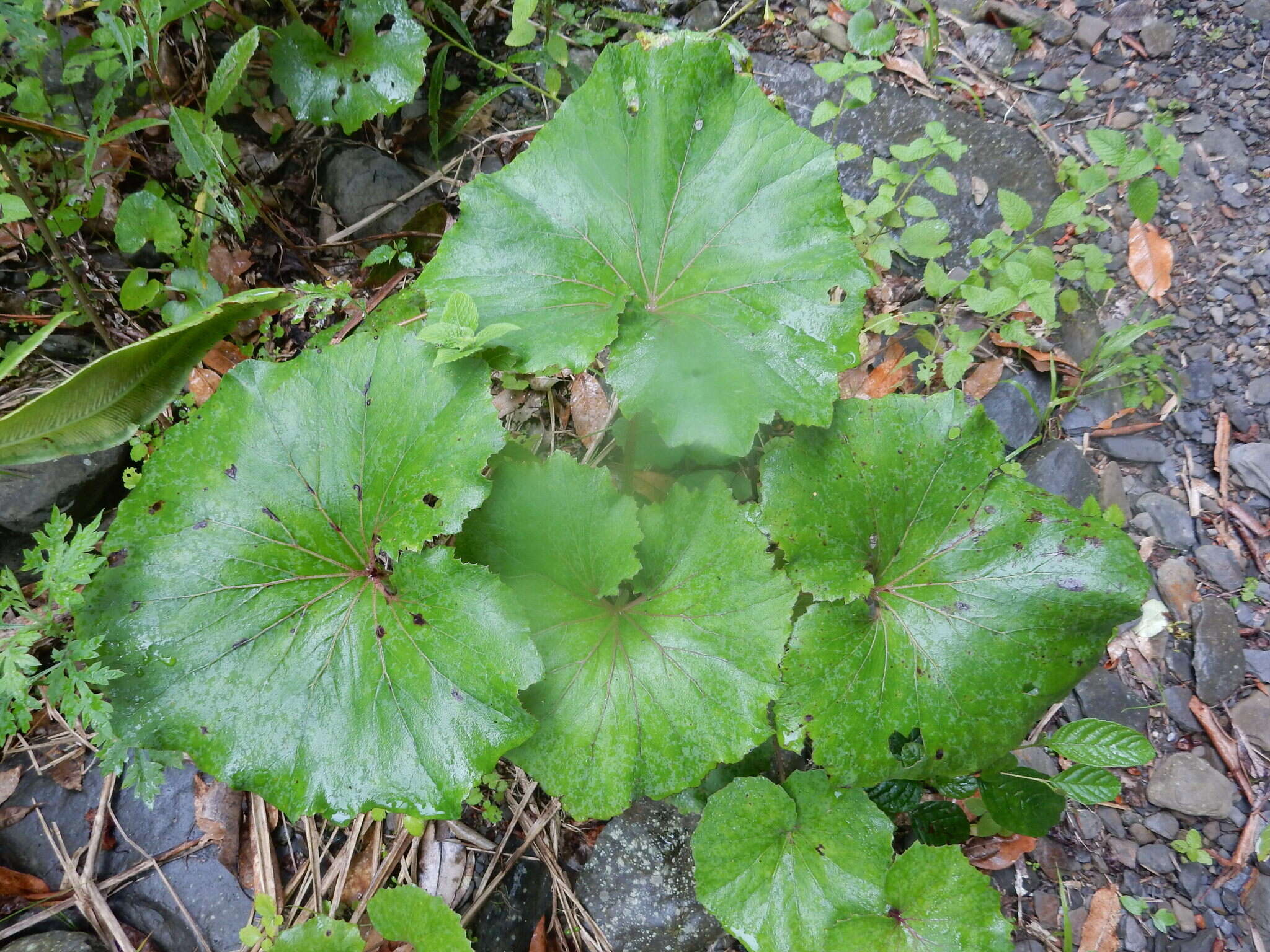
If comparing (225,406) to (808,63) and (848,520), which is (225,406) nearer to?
(848,520)

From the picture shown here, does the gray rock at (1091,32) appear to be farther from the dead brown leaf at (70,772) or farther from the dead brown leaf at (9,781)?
the dead brown leaf at (9,781)

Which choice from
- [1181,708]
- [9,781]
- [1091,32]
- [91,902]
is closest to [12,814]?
[9,781]

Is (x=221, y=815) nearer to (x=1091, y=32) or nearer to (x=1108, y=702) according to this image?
(x=1108, y=702)

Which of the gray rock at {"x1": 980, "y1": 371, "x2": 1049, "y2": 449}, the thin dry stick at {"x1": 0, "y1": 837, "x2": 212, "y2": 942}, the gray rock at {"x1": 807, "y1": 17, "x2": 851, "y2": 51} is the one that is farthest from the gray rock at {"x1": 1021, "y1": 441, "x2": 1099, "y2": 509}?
the thin dry stick at {"x1": 0, "y1": 837, "x2": 212, "y2": 942}

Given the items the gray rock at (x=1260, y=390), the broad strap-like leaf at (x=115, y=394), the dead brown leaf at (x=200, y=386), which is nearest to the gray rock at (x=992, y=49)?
the gray rock at (x=1260, y=390)

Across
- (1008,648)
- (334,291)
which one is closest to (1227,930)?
(1008,648)
